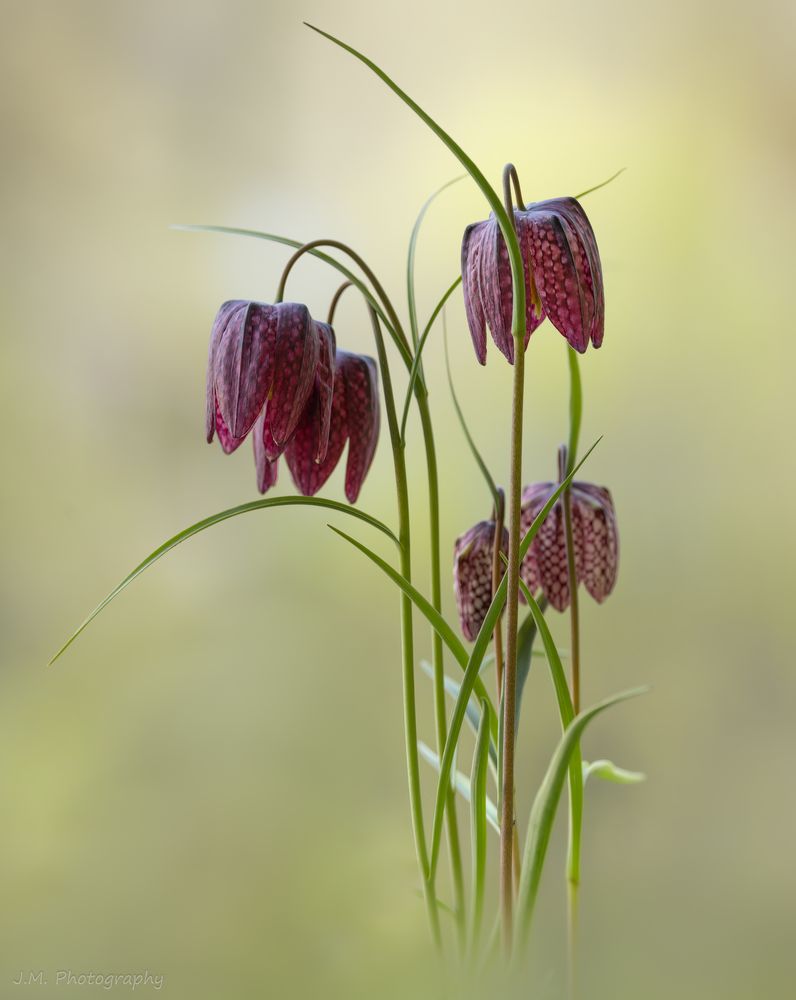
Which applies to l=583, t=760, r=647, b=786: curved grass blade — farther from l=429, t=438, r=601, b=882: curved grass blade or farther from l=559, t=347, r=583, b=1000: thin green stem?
l=429, t=438, r=601, b=882: curved grass blade

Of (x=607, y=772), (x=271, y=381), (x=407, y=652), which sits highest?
(x=271, y=381)

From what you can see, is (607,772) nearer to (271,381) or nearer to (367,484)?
(271,381)

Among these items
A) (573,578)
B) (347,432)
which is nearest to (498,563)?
(573,578)

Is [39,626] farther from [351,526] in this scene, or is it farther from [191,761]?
[351,526]

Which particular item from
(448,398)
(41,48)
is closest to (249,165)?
(41,48)

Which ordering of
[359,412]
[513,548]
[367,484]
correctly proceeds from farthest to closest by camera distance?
[367,484] < [359,412] < [513,548]

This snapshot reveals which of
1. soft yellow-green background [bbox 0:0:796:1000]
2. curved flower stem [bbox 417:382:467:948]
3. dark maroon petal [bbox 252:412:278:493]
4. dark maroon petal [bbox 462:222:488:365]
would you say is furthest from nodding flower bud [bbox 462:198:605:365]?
soft yellow-green background [bbox 0:0:796:1000]
